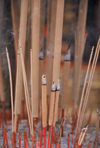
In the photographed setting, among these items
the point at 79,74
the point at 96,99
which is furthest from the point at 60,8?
the point at 96,99

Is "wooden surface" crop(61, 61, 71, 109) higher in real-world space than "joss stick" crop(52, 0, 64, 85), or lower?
lower

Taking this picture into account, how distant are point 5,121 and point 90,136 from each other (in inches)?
11.2

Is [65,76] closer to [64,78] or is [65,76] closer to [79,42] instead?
[64,78]

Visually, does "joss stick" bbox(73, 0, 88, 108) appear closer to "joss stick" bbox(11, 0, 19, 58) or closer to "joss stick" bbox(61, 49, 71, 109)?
"joss stick" bbox(61, 49, 71, 109)

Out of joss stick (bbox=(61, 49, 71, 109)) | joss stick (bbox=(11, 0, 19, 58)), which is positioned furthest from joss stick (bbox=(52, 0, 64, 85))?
joss stick (bbox=(11, 0, 19, 58))

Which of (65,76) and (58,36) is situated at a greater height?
(58,36)

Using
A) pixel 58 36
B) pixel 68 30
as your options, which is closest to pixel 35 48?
pixel 58 36

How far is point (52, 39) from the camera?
0.71 m

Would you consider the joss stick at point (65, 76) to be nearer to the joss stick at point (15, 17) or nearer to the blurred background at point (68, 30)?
the blurred background at point (68, 30)

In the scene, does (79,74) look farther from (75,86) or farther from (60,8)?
(60,8)

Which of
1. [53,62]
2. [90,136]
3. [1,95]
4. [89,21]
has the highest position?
[89,21]

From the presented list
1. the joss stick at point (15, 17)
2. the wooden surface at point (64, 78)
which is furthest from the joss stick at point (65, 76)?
the joss stick at point (15, 17)

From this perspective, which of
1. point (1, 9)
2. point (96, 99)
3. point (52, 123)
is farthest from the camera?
point (96, 99)

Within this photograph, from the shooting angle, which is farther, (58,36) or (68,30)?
(68,30)
